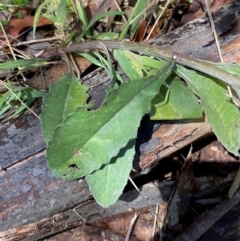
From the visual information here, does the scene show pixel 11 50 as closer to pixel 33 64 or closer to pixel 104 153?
pixel 33 64

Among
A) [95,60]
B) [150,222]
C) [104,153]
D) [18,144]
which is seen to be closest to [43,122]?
[18,144]

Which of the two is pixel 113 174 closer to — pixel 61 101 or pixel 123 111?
pixel 123 111

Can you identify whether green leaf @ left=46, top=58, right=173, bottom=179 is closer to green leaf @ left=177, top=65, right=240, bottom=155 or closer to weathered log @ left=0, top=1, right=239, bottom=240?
weathered log @ left=0, top=1, right=239, bottom=240

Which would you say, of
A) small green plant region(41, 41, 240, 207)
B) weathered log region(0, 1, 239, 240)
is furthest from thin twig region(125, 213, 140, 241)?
small green plant region(41, 41, 240, 207)

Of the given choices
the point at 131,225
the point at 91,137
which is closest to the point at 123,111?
the point at 91,137

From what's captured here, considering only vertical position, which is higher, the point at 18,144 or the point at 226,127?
the point at 18,144

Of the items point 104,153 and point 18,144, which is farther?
point 18,144
